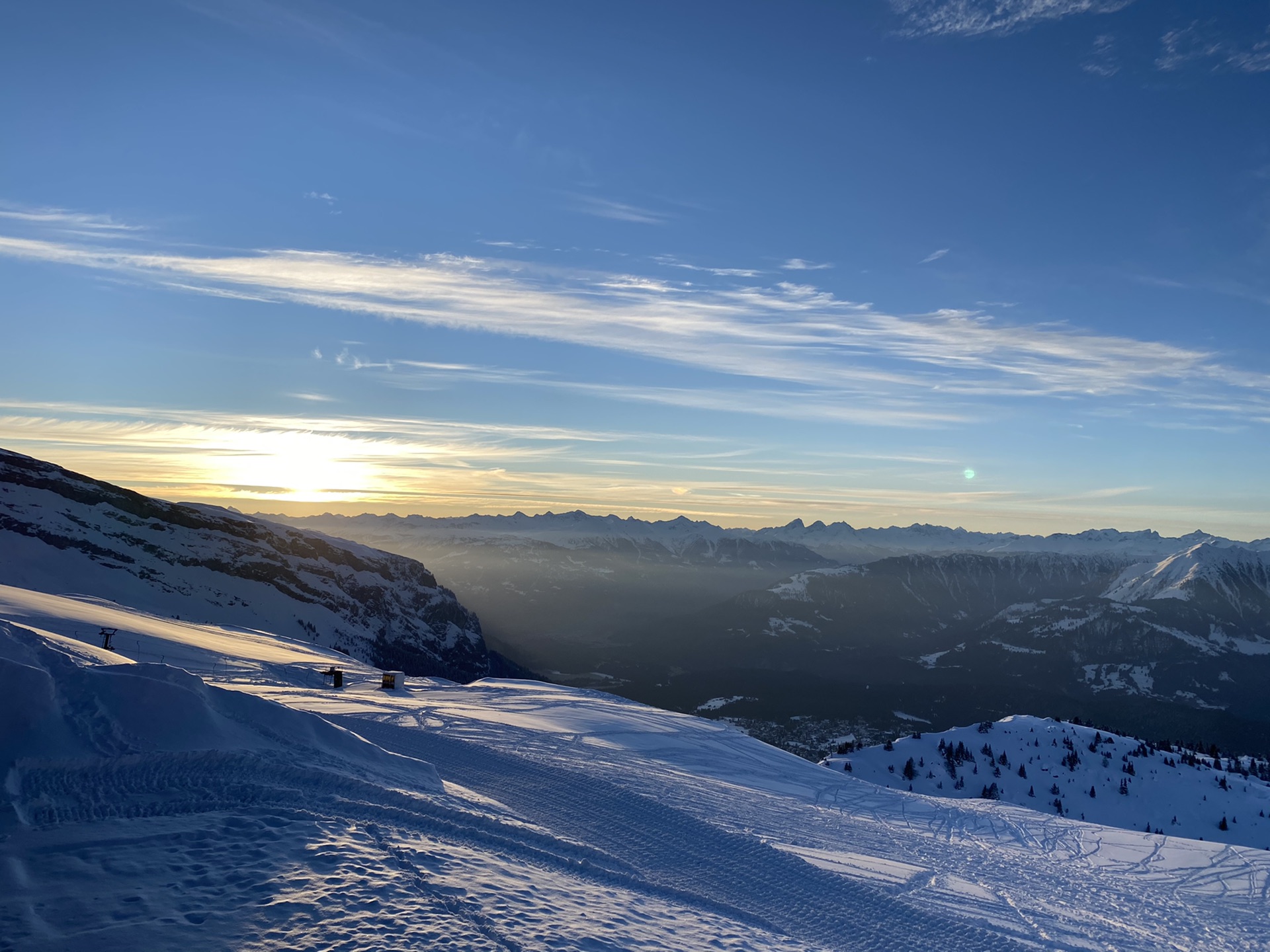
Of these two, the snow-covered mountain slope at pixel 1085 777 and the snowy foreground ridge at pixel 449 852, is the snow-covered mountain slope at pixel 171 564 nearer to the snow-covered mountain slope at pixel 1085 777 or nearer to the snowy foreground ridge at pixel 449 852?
the snow-covered mountain slope at pixel 1085 777

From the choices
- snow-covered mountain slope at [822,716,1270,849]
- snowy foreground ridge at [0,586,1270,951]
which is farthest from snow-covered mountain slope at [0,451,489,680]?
snowy foreground ridge at [0,586,1270,951]

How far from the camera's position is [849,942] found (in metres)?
12.9

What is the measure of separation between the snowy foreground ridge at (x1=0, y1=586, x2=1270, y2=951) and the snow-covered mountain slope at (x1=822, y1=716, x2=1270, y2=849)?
91.4 m

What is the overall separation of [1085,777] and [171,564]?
588ft

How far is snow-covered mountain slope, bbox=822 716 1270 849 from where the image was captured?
10431cm

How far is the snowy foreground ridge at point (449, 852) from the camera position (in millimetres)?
9664

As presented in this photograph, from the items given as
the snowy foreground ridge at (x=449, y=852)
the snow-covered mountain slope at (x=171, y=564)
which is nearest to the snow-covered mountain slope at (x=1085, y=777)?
the snowy foreground ridge at (x=449, y=852)

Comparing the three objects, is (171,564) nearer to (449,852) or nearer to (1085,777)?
Result: (449,852)

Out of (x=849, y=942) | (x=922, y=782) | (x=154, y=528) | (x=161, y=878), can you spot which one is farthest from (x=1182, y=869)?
(x=154, y=528)

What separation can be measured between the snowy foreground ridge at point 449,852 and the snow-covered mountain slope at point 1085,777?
9136 centimetres

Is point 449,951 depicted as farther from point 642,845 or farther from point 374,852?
point 642,845

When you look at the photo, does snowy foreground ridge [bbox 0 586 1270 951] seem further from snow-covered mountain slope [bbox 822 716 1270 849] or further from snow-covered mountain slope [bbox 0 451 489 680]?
snow-covered mountain slope [bbox 0 451 489 680]

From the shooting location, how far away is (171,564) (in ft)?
526

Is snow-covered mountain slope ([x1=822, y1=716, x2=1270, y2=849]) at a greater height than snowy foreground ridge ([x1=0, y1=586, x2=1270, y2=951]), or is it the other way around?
snowy foreground ridge ([x1=0, y1=586, x2=1270, y2=951])
